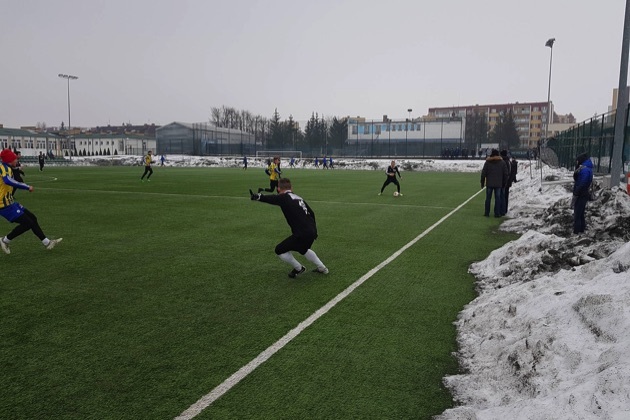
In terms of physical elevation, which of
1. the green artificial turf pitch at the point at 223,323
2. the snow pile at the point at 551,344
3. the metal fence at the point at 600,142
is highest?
the metal fence at the point at 600,142

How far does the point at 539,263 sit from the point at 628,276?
253 cm

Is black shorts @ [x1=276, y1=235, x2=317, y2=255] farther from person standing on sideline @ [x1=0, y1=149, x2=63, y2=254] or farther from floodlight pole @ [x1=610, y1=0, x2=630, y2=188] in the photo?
floodlight pole @ [x1=610, y1=0, x2=630, y2=188]

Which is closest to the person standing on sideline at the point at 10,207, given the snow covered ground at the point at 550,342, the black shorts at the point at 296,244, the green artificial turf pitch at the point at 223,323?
the green artificial turf pitch at the point at 223,323

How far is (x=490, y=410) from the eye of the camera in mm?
3209

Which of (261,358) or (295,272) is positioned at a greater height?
(295,272)

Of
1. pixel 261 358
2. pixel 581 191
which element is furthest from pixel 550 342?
pixel 581 191

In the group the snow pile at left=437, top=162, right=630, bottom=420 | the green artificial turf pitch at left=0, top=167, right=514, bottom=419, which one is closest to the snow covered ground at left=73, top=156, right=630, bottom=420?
the snow pile at left=437, top=162, right=630, bottom=420

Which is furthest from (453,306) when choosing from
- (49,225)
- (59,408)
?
(49,225)

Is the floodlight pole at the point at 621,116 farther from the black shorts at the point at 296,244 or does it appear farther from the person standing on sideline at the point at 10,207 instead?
the person standing on sideline at the point at 10,207

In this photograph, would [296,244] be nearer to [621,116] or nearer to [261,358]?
[261,358]

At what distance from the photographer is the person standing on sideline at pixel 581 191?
9492 millimetres

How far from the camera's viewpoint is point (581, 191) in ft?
31.1

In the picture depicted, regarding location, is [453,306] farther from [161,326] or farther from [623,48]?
[623,48]

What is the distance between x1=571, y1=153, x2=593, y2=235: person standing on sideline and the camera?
9492 millimetres
